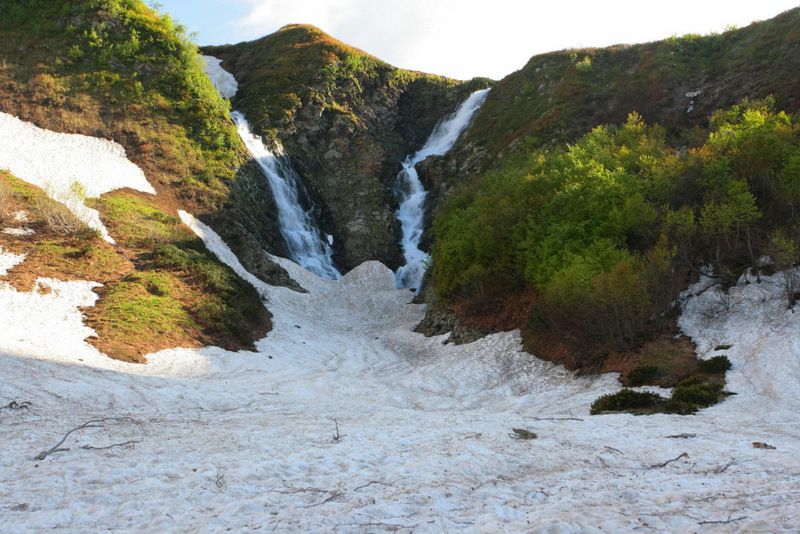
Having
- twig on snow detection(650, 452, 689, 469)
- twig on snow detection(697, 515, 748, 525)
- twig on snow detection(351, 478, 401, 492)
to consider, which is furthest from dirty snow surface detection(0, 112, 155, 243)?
twig on snow detection(697, 515, 748, 525)

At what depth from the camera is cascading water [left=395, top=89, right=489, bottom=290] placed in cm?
4647

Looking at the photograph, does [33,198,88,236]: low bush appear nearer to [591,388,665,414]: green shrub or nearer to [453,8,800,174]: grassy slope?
[591,388,665,414]: green shrub

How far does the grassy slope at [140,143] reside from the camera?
79.2 ft

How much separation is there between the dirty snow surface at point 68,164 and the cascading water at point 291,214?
12.5m

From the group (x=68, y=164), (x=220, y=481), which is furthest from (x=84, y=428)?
(x=68, y=164)

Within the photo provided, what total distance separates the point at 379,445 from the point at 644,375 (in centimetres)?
1043

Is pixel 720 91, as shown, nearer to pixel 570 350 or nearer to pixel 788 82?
pixel 788 82

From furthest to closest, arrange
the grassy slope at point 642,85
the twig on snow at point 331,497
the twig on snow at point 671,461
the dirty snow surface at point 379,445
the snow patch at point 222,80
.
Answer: the snow patch at point 222,80, the grassy slope at point 642,85, the twig on snow at point 671,461, the twig on snow at point 331,497, the dirty snow surface at point 379,445

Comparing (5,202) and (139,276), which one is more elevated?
(5,202)

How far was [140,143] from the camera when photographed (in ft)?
140

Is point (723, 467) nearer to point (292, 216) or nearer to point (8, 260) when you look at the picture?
point (8, 260)

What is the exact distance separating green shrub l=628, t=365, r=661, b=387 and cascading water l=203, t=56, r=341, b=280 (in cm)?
3278

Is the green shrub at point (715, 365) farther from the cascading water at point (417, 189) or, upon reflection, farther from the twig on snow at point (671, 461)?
the cascading water at point (417, 189)

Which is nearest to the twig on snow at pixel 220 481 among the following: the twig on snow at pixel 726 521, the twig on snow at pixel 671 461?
the twig on snow at pixel 726 521
